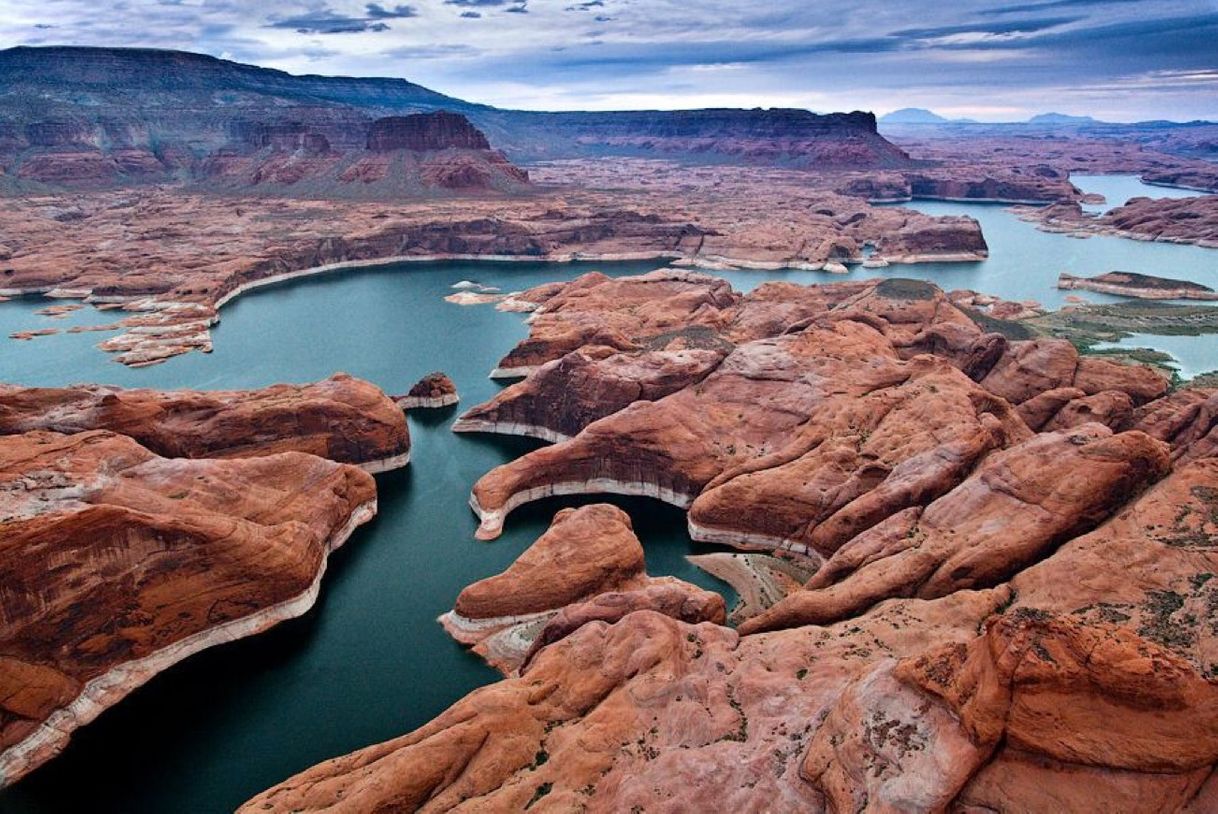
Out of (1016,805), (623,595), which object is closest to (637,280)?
(623,595)

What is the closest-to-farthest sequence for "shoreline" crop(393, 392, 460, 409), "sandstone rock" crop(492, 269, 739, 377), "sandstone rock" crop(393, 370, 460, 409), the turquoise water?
the turquoise water
"shoreline" crop(393, 392, 460, 409)
"sandstone rock" crop(393, 370, 460, 409)
"sandstone rock" crop(492, 269, 739, 377)

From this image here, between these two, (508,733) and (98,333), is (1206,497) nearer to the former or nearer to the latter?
(508,733)

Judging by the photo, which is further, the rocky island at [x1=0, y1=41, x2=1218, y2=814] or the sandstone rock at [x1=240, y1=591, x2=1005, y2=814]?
the sandstone rock at [x1=240, y1=591, x2=1005, y2=814]

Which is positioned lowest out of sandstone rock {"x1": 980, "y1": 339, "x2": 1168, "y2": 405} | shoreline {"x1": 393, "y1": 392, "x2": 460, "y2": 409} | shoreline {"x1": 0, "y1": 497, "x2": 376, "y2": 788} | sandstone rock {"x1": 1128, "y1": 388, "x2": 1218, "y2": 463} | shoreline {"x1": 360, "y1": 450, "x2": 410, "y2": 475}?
shoreline {"x1": 393, "y1": 392, "x2": 460, "y2": 409}

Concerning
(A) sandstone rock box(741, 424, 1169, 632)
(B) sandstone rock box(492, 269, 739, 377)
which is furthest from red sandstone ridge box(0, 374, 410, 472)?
(A) sandstone rock box(741, 424, 1169, 632)

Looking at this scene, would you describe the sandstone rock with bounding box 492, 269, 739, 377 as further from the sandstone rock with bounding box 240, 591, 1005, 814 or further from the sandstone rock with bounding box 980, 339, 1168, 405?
the sandstone rock with bounding box 240, 591, 1005, 814

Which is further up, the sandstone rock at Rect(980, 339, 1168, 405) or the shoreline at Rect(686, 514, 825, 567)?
the sandstone rock at Rect(980, 339, 1168, 405)
